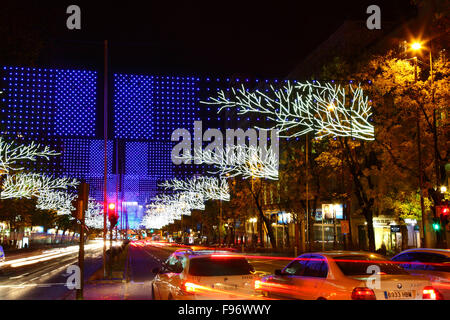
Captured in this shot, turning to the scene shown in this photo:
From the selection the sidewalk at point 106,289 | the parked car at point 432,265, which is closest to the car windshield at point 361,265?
the parked car at point 432,265

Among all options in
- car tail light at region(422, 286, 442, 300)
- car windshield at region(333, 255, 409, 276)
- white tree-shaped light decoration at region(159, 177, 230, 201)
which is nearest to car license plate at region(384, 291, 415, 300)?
car tail light at region(422, 286, 442, 300)

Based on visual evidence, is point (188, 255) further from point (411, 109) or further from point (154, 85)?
point (154, 85)

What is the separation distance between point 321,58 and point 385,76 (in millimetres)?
31297

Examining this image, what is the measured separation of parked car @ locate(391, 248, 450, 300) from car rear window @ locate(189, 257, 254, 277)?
4492mm

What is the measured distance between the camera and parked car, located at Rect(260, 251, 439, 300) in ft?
28.2

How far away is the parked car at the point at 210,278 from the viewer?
930 cm

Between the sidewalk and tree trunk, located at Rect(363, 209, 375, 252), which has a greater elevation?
tree trunk, located at Rect(363, 209, 375, 252)

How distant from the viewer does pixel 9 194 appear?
37.9 metres

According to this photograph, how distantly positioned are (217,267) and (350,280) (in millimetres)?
2642

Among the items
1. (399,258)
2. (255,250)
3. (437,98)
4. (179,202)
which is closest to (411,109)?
(437,98)

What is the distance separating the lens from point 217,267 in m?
9.84

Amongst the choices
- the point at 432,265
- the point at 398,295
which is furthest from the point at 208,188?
the point at 398,295

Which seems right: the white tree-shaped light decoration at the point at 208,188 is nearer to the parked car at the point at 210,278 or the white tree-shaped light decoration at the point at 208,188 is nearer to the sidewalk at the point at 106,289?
the sidewalk at the point at 106,289

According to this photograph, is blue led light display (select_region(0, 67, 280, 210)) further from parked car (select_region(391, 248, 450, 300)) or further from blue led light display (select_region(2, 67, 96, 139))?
parked car (select_region(391, 248, 450, 300))
